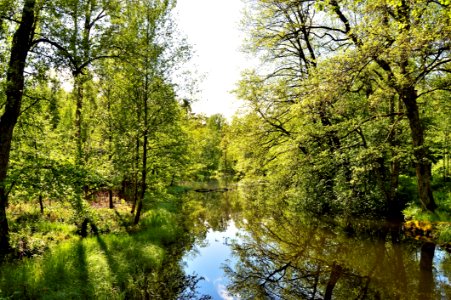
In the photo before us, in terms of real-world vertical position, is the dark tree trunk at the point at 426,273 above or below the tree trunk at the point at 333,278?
above

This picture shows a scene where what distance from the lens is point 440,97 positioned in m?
17.6

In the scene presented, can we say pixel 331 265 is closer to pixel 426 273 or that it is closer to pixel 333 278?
pixel 333 278

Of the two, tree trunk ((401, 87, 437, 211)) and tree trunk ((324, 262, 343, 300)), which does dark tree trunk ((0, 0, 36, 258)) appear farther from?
tree trunk ((401, 87, 437, 211))

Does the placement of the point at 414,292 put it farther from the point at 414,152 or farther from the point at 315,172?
the point at 315,172

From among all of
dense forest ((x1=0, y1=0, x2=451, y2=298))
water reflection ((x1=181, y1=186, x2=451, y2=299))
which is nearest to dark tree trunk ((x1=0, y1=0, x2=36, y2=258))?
dense forest ((x1=0, y1=0, x2=451, y2=298))

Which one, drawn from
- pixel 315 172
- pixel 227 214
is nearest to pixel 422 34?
pixel 315 172

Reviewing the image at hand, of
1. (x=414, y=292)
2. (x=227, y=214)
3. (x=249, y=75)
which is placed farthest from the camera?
(x=227, y=214)

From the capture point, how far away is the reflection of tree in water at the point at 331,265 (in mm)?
8781

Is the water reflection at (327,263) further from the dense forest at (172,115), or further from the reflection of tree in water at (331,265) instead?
the dense forest at (172,115)

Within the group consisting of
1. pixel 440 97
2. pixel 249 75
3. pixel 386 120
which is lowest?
pixel 386 120

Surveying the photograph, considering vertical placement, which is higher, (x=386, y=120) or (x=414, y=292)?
(x=386, y=120)

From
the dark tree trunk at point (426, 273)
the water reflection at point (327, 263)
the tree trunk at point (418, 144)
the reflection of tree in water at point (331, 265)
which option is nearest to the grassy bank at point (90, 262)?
the water reflection at point (327, 263)

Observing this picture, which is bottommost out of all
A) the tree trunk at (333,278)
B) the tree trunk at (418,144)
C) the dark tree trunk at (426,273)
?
the tree trunk at (333,278)

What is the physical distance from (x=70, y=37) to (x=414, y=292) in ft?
36.8
